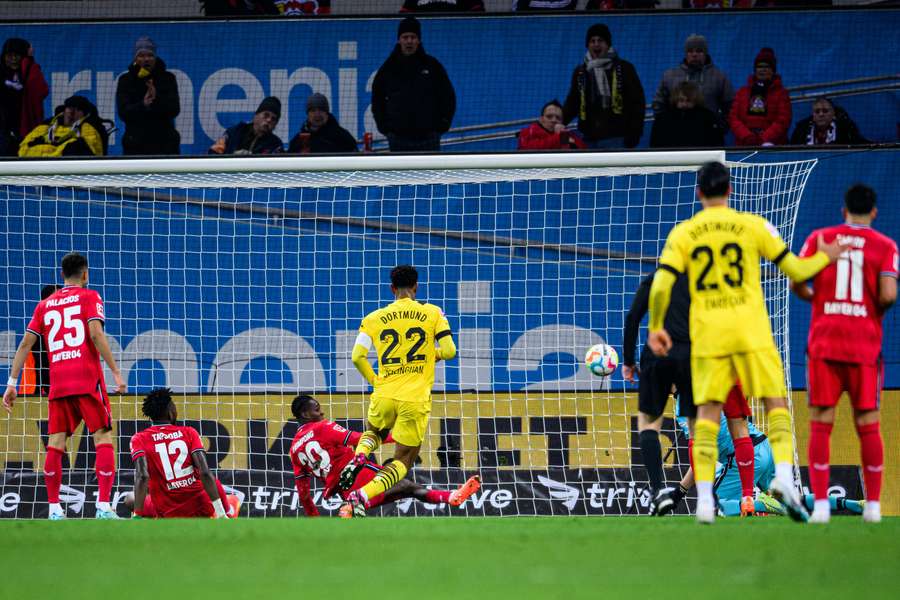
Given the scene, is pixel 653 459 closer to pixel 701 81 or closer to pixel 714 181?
pixel 714 181

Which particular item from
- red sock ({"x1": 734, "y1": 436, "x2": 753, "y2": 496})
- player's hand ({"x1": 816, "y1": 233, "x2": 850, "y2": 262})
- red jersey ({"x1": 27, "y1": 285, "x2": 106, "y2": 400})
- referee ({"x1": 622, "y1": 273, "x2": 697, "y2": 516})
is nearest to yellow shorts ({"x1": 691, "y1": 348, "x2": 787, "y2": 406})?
player's hand ({"x1": 816, "y1": 233, "x2": 850, "y2": 262})

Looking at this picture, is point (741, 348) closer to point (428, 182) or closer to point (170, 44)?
point (428, 182)

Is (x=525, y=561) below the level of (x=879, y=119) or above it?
below

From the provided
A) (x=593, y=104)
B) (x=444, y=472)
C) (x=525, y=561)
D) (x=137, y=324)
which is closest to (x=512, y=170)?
(x=593, y=104)

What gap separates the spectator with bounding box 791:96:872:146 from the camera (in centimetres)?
1306

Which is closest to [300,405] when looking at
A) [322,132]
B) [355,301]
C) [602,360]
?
[355,301]

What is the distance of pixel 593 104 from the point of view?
13.1 metres

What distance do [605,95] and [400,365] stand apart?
16.4 ft

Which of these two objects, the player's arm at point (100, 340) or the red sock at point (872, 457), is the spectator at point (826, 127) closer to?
the red sock at point (872, 457)

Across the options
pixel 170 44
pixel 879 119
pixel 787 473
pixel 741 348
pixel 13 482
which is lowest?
pixel 13 482

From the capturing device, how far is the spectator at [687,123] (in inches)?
496

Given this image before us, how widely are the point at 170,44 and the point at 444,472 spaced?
19.5 ft

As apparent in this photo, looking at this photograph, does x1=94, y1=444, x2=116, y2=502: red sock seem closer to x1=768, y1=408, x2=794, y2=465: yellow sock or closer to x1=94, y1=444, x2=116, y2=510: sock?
x1=94, y1=444, x2=116, y2=510: sock

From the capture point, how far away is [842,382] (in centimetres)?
684
